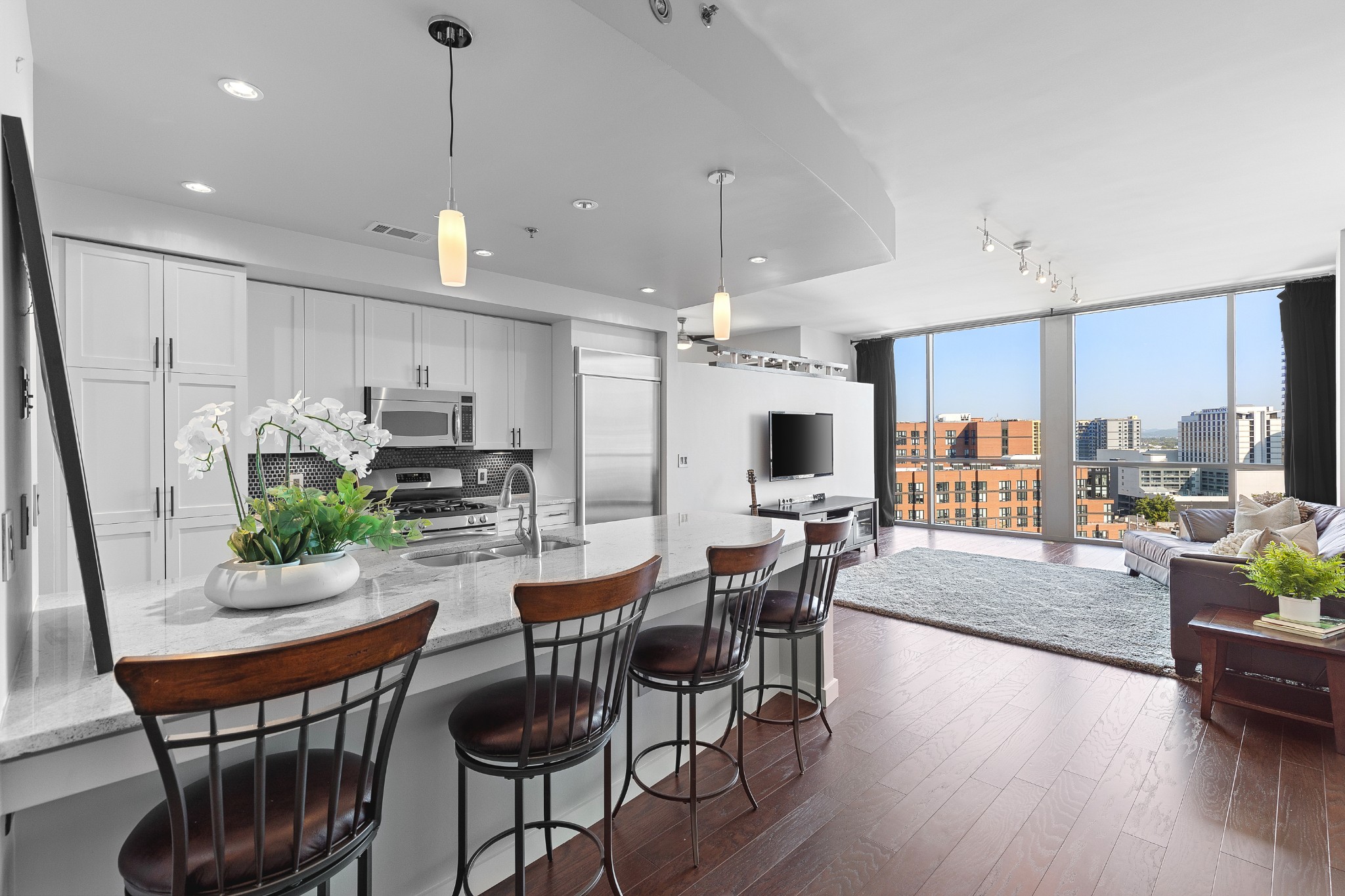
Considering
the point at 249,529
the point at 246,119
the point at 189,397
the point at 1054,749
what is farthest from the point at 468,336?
the point at 1054,749

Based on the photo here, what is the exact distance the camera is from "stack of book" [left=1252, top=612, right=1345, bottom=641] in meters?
2.66

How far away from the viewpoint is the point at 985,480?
8.37 metres

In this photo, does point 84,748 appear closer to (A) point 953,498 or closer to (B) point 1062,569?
(B) point 1062,569

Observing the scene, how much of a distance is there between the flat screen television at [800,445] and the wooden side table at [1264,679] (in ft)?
13.5

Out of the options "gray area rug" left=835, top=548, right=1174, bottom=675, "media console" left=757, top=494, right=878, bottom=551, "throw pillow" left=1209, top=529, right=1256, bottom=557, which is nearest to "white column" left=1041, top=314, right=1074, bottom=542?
"gray area rug" left=835, top=548, right=1174, bottom=675

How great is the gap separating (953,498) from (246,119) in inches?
336

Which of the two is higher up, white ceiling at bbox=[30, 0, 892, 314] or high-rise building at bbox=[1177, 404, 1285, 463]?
white ceiling at bbox=[30, 0, 892, 314]

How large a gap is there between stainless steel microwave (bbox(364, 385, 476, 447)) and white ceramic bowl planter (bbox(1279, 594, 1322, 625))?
4639 mm

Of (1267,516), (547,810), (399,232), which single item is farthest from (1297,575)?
(399,232)

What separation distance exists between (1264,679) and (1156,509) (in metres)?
4.18

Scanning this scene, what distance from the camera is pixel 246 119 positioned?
7.43 ft

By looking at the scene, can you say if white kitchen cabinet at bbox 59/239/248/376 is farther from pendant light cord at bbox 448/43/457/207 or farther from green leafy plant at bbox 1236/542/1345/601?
green leafy plant at bbox 1236/542/1345/601

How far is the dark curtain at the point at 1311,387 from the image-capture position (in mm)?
5895

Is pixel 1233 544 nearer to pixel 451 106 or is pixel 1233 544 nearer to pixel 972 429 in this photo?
pixel 972 429
